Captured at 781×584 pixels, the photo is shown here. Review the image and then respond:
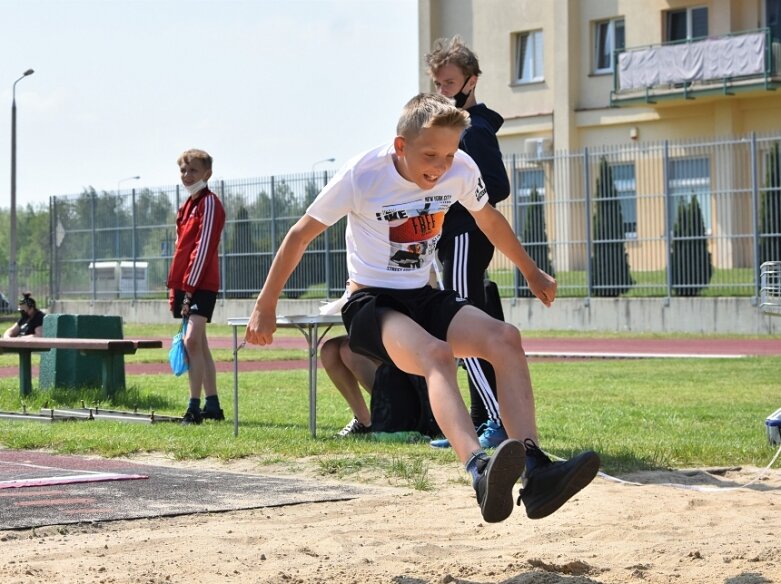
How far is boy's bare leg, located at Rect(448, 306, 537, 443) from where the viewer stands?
5398 millimetres

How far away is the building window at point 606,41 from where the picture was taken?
38969 millimetres

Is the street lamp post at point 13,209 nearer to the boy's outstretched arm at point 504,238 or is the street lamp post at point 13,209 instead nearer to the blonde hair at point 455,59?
the blonde hair at point 455,59

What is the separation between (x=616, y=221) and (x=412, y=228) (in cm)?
2222

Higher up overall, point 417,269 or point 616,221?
Answer: point 616,221

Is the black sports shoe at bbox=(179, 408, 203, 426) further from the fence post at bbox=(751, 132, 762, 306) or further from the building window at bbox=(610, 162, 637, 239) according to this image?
the building window at bbox=(610, 162, 637, 239)

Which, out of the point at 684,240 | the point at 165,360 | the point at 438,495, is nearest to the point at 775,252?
the point at 684,240

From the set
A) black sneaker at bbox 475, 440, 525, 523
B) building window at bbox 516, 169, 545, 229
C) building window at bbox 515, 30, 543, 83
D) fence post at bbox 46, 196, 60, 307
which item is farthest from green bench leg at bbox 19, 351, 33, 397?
building window at bbox 515, 30, 543, 83

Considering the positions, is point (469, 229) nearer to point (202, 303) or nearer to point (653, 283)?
point (202, 303)

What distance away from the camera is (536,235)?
95.5 feet

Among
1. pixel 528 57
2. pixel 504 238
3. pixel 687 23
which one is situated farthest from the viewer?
pixel 528 57

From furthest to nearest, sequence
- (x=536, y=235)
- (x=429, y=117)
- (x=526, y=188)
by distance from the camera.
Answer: (x=526, y=188) → (x=536, y=235) → (x=429, y=117)

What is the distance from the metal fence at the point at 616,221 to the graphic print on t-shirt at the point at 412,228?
20129 mm

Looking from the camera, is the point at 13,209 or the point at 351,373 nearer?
the point at 351,373

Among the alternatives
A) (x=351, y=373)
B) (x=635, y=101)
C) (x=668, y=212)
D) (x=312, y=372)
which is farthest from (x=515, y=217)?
(x=312, y=372)
